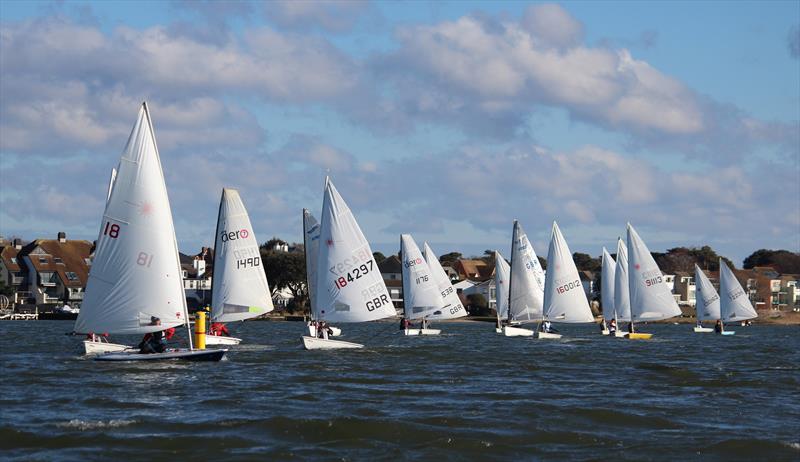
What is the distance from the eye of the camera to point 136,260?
33062 millimetres

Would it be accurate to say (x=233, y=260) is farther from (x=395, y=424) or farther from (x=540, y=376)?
(x=395, y=424)

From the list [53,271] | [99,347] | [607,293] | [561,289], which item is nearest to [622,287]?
[607,293]

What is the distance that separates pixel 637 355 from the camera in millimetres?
48000

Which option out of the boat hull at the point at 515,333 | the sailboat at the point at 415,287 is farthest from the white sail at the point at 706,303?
the sailboat at the point at 415,287

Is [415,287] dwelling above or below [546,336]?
above

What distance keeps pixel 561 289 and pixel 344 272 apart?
78.3 feet

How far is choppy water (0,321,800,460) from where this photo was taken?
1983 cm

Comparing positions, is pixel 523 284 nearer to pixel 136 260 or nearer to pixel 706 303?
pixel 706 303

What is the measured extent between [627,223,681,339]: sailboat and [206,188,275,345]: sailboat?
28.1 meters

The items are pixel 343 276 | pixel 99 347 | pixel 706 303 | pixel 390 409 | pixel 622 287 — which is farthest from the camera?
pixel 706 303

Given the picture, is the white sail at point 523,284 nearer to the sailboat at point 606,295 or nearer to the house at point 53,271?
the sailboat at point 606,295

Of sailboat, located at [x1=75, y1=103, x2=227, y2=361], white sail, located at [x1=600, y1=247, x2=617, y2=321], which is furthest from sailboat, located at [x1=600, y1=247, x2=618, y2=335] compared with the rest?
sailboat, located at [x1=75, y1=103, x2=227, y2=361]

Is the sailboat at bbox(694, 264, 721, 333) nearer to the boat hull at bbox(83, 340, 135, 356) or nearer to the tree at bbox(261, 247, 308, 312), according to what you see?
the tree at bbox(261, 247, 308, 312)

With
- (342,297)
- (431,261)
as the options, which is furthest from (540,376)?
(431,261)
